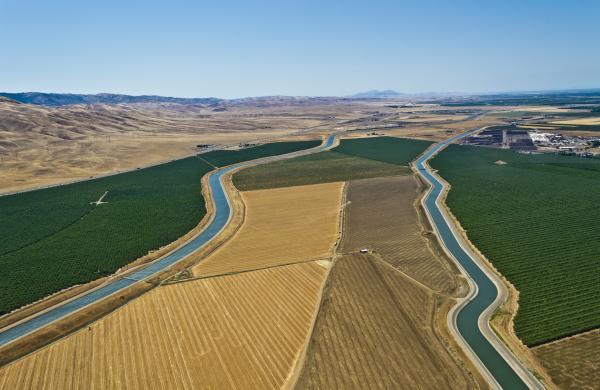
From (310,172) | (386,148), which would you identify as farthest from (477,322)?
(386,148)

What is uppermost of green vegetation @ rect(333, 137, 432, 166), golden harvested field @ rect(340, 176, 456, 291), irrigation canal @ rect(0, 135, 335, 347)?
green vegetation @ rect(333, 137, 432, 166)

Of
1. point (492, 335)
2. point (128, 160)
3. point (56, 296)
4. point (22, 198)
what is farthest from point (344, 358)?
point (128, 160)

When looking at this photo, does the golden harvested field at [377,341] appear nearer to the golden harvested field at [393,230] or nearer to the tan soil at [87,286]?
the golden harvested field at [393,230]

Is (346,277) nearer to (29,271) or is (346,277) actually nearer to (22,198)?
(29,271)

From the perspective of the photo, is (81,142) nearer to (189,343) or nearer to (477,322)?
(189,343)

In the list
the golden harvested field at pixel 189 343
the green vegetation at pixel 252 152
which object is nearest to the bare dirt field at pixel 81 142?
the green vegetation at pixel 252 152

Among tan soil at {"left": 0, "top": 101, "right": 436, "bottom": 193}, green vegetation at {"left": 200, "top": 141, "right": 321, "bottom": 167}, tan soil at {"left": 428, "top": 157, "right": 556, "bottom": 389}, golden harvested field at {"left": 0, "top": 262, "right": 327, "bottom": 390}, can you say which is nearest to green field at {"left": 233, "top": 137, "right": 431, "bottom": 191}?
green vegetation at {"left": 200, "top": 141, "right": 321, "bottom": 167}

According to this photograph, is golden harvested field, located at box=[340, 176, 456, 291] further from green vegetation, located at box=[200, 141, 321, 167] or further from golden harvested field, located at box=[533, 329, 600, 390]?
green vegetation, located at box=[200, 141, 321, 167]
